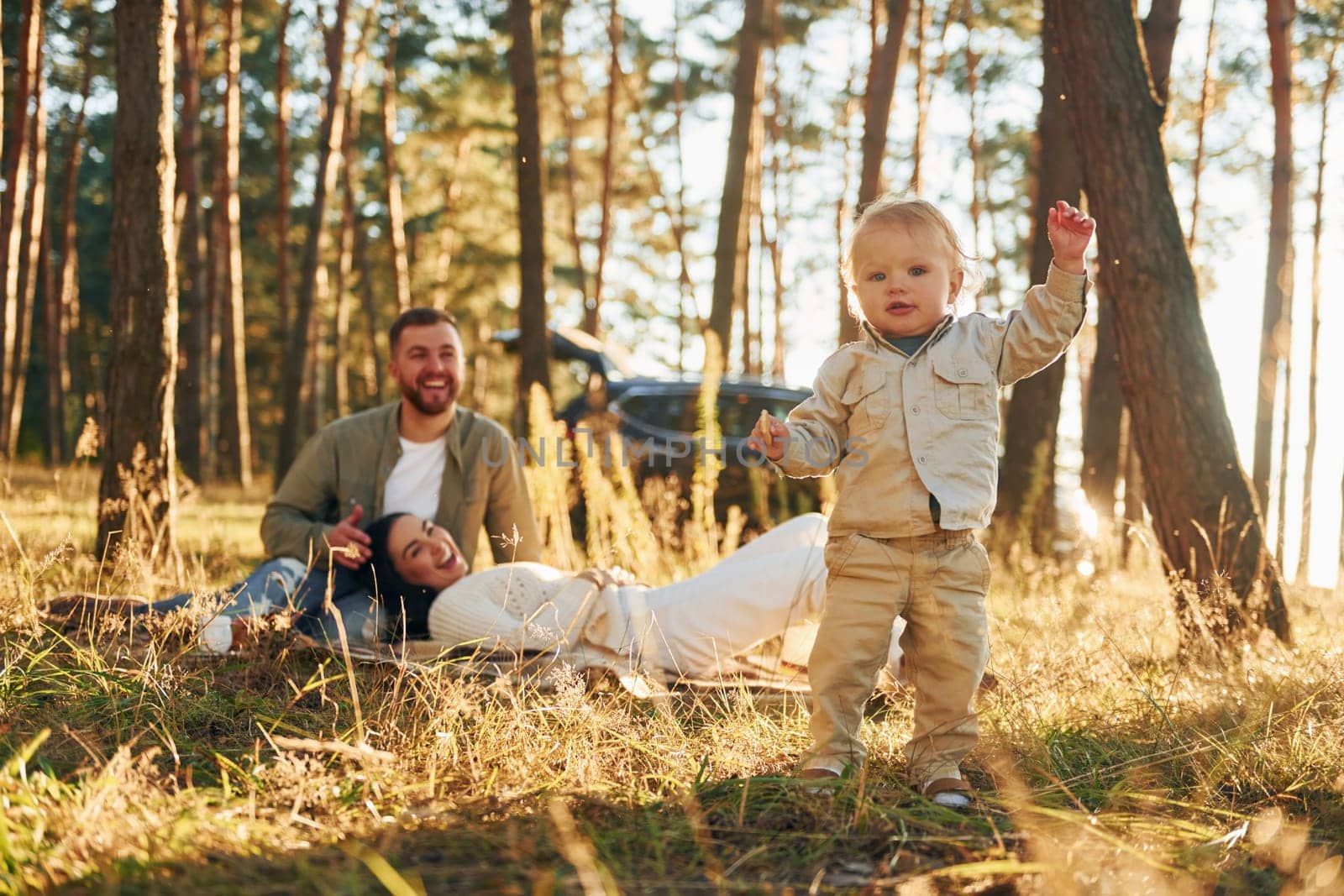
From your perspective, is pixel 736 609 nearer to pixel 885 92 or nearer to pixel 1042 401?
pixel 1042 401

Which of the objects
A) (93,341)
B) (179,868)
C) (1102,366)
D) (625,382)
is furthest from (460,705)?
(93,341)

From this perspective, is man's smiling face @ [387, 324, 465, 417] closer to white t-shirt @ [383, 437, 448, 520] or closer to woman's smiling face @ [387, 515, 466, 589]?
white t-shirt @ [383, 437, 448, 520]

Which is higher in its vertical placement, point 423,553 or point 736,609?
point 423,553

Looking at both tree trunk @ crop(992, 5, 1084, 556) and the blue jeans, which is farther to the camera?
tree trunk @ crop(992, 5, 1084, 556)

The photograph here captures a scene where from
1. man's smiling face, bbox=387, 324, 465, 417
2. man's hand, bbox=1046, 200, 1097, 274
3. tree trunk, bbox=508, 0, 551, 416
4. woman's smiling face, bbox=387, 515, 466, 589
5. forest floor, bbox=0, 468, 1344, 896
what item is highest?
tree trunk, bbox=508, 0, 551, 416

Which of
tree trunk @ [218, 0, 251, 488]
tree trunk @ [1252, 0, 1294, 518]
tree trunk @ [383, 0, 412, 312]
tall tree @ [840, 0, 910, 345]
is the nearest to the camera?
tall tree @ [840, 0, 910, 345]

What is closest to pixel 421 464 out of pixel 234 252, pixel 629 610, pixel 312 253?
pixel 629 610

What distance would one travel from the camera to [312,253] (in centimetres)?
1240

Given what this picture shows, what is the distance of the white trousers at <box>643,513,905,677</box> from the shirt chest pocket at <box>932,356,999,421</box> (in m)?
1.04

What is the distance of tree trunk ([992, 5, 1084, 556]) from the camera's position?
6.89m

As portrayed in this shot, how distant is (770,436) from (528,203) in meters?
5.30

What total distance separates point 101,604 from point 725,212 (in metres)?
6.87

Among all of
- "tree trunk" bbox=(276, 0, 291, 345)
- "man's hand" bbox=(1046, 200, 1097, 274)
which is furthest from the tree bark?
"man's hand" bbox=(1046, 200, 1097, 274)

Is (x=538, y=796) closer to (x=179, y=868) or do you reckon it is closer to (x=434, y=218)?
(x=179, y=868)
